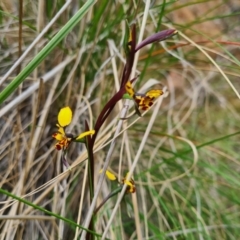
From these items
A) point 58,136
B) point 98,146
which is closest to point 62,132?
point 58,136

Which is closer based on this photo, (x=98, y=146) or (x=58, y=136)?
(x=58, y=136)

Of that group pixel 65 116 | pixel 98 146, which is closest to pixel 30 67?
pixel 65 116

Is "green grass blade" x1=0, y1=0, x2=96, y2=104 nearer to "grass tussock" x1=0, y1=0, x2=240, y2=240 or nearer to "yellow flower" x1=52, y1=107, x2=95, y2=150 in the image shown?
"yellow flower" x1=52, y1=107, x2=95, y2=150

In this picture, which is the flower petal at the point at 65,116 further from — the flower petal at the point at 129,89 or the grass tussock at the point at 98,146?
the grass tussock at the point at 98,146

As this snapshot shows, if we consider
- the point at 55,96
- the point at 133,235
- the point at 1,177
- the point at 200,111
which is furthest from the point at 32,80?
the point at 200,111

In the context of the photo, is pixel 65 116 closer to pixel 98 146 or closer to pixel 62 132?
pixel 62 132

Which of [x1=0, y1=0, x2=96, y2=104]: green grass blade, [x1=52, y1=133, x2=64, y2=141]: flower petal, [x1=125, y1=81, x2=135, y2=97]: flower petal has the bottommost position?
[x1=52, y1=133, x2=64, y2=141]: flower petal

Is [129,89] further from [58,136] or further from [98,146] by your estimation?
[98,146]

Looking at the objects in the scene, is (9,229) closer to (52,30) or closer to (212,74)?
(52,30)

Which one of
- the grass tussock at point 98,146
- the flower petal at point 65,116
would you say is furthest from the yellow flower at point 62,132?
the grass tussock at point 98,146

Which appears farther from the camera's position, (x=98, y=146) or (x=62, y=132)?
(x=98, y=146)

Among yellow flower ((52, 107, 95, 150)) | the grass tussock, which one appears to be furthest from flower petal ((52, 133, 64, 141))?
the grass tussock

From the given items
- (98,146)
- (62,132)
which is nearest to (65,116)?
(62,132)
